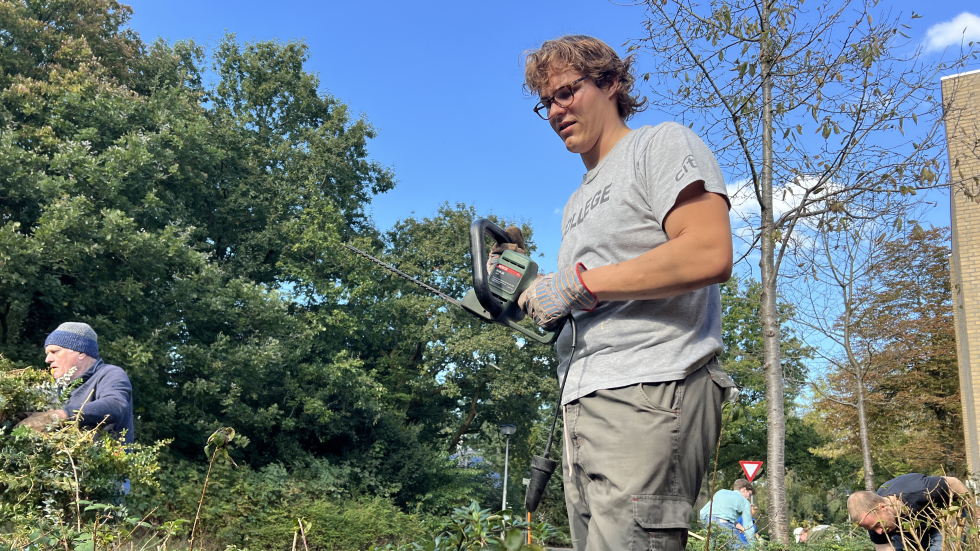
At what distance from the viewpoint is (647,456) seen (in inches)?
47.7

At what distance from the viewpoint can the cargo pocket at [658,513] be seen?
1186 millimetres

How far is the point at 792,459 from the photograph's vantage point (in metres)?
30.0

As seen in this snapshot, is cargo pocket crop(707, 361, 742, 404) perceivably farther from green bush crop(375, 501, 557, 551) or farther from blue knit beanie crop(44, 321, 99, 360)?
blue knit beanie crop(44, 321, 99, 360)

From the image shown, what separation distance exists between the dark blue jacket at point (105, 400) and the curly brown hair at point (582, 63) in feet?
8.06

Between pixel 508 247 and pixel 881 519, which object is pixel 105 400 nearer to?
pixel 508 247

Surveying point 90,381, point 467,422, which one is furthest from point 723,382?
point 467,422

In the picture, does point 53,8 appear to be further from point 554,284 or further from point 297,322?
point 554,284

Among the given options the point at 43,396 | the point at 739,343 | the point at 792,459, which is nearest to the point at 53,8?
the point at 43,396

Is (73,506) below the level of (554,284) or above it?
below

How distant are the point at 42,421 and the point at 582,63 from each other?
2.43m

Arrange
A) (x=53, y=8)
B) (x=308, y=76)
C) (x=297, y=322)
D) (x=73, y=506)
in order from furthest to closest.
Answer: (x=308, y=76), (x=297, y=322), (x=53, y=8), (x=73, y=506)

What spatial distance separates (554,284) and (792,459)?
32.8 metres

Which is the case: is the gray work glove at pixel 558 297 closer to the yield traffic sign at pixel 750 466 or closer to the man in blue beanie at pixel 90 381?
the man in blue beanie at pixel 90 381

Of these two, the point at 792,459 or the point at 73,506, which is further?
the point at 792,459
